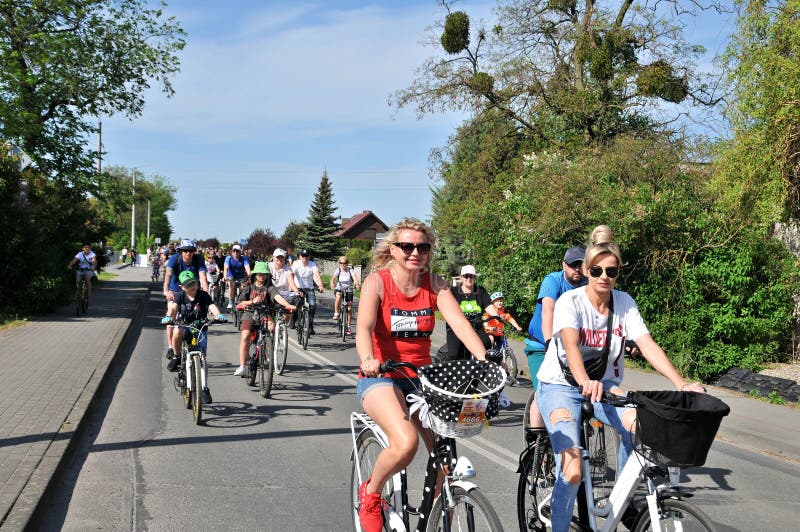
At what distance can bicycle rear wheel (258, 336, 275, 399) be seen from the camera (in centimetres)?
969

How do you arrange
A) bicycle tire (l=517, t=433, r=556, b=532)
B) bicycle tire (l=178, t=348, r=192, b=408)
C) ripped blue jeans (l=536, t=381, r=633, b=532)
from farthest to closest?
bicycle tire (l=178, t=348, r=192, b=408)
bicycle tire (l=517, t=433, r=556, b=532)
ripped blue jeans (l=536, t=381, r=633, b=532)

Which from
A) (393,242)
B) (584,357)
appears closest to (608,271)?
(584,357)

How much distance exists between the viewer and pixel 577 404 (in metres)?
4.08

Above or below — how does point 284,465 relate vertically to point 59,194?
below

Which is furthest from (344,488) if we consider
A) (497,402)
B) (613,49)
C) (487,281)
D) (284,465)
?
(613,49)

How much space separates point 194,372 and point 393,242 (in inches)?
197

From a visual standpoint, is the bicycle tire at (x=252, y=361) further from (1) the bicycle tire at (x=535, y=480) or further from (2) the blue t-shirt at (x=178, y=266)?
(1) the bicycle tire at (x=535, y=480)

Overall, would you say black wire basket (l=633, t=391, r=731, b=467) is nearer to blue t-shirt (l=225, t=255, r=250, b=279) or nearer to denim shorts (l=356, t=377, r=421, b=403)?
denim shorts (l=356, t=377, r=421, b=403)

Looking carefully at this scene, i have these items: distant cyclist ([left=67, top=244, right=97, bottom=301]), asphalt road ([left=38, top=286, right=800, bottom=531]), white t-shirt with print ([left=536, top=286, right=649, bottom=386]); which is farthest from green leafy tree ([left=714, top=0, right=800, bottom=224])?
distant cyclist ([left=67, top=244, right=97, bottom=301])

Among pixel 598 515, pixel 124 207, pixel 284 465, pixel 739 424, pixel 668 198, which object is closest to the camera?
pixel 598 515

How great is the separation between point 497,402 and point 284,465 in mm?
3651

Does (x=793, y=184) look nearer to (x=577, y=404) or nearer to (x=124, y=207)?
(x=577, y=404)

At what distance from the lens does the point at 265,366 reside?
32.6 feet

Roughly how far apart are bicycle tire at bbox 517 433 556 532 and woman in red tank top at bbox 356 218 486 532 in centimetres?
88
